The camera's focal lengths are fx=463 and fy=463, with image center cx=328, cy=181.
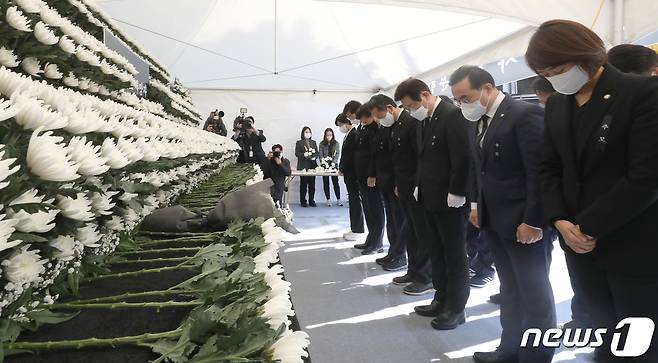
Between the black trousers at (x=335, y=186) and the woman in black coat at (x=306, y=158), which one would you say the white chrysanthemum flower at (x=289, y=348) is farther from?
the black trousers at (x=335, y=186)

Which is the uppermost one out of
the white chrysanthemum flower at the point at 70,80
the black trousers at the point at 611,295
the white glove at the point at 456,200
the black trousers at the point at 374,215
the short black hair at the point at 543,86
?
the short black hair at the point at 543,86

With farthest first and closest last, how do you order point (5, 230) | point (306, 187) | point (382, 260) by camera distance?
point (306, 187)
point (382, 260)
point (5, 230)

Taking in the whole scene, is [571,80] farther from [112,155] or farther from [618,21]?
[618,21]

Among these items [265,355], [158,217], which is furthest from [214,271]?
[158,217]

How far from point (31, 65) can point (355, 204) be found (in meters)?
4.94

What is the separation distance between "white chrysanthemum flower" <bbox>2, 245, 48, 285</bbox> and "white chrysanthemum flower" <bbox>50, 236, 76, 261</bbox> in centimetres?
4

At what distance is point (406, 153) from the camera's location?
3889 mm

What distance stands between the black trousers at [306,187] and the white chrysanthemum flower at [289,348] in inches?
380

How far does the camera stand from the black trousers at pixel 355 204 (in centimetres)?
598

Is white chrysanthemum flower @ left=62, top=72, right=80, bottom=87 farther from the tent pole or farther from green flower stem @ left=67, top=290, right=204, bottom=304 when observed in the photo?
the tent pole

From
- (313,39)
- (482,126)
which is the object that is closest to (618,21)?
(482,126)

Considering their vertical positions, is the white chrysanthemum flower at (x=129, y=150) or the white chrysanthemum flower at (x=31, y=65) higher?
the white chrysanthemum flower at (x=31, y=65)

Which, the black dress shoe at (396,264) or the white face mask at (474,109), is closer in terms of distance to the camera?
the white face mask at (474,109)

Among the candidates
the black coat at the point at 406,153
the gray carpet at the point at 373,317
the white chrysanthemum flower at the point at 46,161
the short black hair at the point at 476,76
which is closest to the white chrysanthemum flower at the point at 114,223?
the white chrysanthemum flower at the point at 46,161
